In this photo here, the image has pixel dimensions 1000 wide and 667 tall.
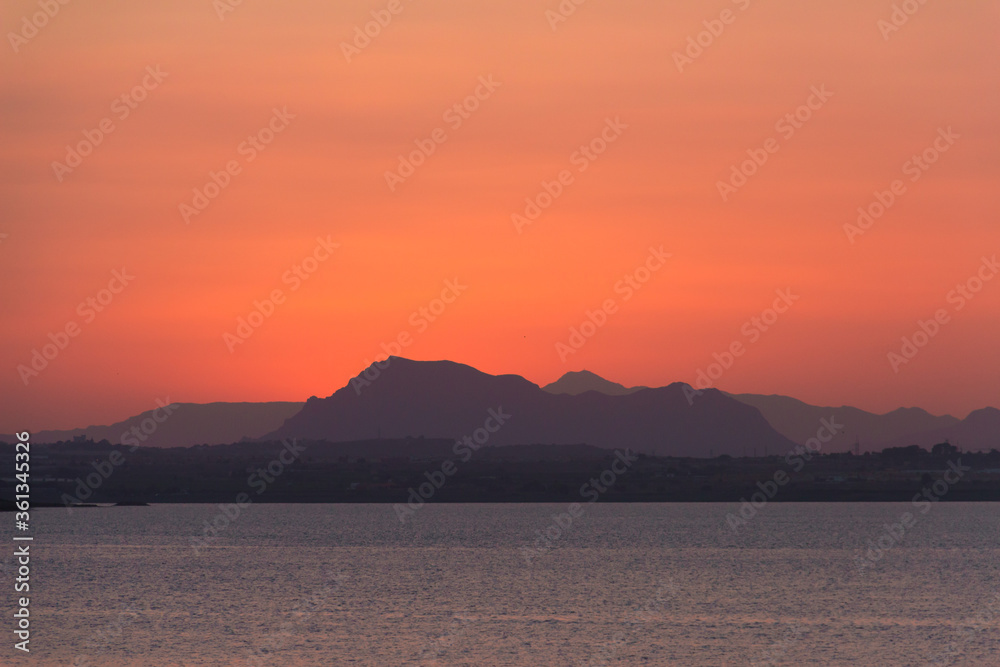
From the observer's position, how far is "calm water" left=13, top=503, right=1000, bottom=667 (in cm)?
5916

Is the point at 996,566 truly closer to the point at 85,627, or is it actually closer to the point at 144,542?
the point at 85,627

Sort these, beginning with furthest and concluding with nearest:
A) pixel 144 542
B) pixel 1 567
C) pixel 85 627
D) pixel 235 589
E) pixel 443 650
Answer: pixel 144 542 < pixel 1 567 < pixel 235 589 < pixel 85 627 < pixel 443 650

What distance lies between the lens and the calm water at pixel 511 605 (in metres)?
59.2

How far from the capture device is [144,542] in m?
159

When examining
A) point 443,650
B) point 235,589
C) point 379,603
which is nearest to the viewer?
point 443,650

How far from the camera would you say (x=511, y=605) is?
78938mm

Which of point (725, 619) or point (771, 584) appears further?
point (771, 584)

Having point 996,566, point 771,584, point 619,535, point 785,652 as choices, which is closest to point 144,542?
point 619,535

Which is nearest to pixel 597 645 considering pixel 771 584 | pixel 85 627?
pixel 85 627

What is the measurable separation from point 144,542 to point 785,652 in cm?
11743

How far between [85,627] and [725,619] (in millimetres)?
37049

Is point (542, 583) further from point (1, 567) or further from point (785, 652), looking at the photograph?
point (1, 567)

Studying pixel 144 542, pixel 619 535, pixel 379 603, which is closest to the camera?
pixel 379 603

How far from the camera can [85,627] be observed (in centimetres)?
6875
